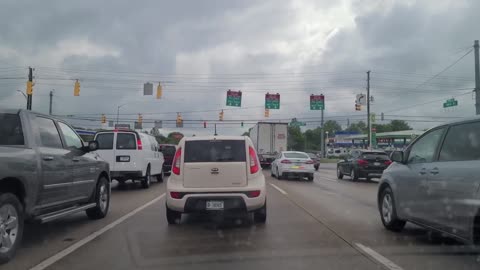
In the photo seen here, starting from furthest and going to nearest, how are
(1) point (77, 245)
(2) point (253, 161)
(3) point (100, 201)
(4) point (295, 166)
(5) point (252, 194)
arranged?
(4) point (295, 166), (3) point (100, 201), (2) point (253, 161), (5) point (252, 194), (1) point (77, 245)

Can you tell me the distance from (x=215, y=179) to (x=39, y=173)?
2979 mm

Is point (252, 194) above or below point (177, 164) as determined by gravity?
below

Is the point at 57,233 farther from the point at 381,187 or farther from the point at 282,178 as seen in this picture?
the point at 282,178

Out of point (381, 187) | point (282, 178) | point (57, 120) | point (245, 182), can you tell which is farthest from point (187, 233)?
point (282, 178)

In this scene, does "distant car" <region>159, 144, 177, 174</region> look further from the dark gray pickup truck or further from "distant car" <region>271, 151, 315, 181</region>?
the dark gray pickup truck

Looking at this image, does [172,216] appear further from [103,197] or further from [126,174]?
[126,174]

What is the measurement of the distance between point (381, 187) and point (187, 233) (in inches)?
147

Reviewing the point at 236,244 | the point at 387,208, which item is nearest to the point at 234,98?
the point at 387,208

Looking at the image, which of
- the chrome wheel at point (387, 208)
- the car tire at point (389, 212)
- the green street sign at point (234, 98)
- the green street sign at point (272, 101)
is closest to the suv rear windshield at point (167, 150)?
the green street sign at point (234, 98)

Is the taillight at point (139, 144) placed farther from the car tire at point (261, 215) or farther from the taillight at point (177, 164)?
the car tire at point (261, 215)

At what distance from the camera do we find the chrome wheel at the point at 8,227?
555 centimetres

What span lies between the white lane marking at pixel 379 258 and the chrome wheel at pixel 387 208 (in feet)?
4.77

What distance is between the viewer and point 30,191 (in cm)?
621

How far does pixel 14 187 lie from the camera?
6.02 metres
